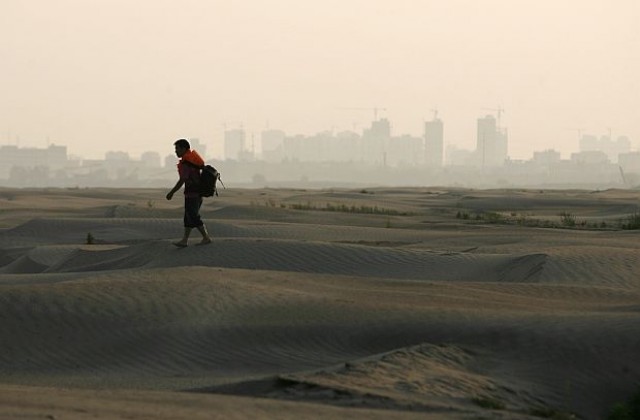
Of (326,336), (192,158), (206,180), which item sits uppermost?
(192,158)

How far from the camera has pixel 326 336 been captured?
9.70 metres

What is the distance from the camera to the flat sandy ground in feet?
23.9

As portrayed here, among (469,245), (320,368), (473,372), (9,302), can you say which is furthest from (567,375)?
(469,245)

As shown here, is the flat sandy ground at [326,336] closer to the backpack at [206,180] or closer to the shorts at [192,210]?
the shorts at [192,210]

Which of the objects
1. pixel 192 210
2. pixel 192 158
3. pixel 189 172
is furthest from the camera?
pixel 192 210

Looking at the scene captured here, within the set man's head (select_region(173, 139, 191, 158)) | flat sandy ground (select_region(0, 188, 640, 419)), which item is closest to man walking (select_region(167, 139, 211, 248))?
man's head (select_region(173, 139, 191, 158))

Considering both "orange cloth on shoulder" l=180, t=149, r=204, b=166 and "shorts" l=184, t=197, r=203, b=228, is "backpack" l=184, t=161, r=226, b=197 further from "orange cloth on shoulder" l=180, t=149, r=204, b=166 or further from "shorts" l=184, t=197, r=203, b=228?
"shorts" l=184, t=197, r=203, b=228

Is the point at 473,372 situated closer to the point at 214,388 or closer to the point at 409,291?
the point at 214,388

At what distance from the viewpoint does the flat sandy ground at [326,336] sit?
7281 mm

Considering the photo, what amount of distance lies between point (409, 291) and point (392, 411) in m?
5.18

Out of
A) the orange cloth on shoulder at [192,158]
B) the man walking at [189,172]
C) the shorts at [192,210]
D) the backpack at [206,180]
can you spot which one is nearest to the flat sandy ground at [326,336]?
the shorts at [192,210]

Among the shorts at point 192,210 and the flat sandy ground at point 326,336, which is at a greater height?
the shorts at point 192,210

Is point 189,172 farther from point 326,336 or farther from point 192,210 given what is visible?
point 326,336

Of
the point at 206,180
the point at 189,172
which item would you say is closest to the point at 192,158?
the point at 189,172
